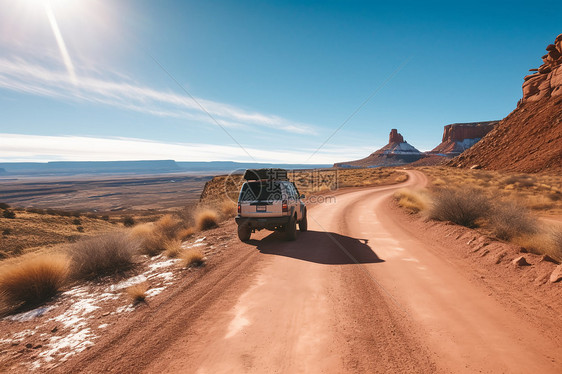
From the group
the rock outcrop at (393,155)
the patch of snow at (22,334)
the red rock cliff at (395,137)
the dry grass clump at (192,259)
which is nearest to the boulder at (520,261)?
the dry grass clump at (192,259)

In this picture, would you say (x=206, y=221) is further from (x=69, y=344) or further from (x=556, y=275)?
(x=556, y=275)

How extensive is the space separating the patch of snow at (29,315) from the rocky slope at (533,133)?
51373mm

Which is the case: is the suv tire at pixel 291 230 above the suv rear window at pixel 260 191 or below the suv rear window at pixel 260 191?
below

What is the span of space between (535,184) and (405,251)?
2561cm

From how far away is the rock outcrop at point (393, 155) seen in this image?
152188 mm

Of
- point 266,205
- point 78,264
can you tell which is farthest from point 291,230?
point 78,264

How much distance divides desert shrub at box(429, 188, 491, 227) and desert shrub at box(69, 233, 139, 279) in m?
11.5

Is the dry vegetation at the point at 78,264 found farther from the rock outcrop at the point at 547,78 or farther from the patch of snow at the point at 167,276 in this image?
the rock outcrop at the point at 547,78

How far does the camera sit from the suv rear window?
8.78 metres

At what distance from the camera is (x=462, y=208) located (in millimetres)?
9680

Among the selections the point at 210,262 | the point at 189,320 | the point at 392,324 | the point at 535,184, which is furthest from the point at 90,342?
the point at 535,184

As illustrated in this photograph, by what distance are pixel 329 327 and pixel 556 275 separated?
456 centimetres

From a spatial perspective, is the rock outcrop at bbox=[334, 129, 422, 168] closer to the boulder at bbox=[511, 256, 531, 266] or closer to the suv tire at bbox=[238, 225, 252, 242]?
the suv tire at bbox=[238, 225, 252, 242]

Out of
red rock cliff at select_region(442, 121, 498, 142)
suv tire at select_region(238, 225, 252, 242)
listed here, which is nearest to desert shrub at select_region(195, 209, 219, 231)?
suv tire at select_region(238, 225, 252, 242)
